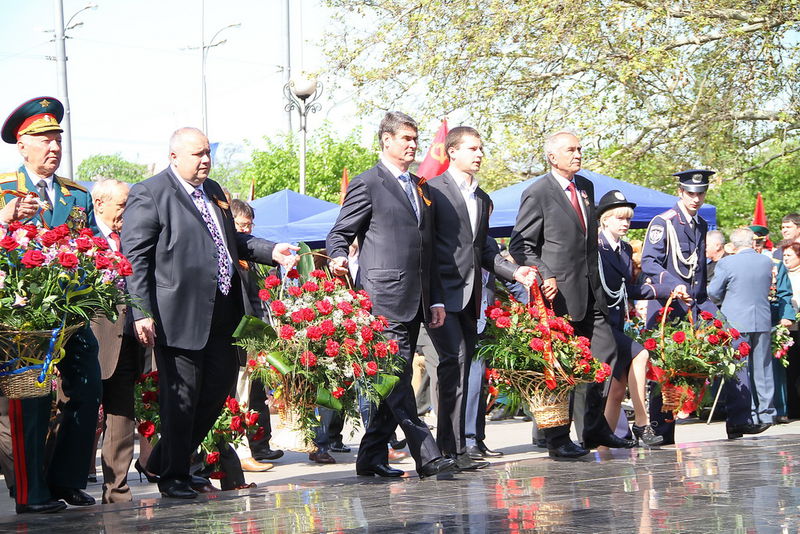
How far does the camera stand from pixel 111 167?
299 ft

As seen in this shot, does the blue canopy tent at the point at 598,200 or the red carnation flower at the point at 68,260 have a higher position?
the blue canopy tent at the point at 598,200

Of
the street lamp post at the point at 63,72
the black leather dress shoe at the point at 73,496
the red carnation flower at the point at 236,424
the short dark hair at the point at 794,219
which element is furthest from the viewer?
the street lamp post at the point at 63,72

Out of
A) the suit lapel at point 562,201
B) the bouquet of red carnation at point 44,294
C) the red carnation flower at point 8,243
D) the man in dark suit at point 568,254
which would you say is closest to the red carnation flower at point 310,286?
the bouquet of red carnation at point 44,294

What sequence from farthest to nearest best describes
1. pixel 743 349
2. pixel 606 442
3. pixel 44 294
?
1. pixel 743 349
2. pixel 606 442
3. pixel 44 294

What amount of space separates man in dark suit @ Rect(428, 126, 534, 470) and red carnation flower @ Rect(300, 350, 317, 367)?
1321 mm

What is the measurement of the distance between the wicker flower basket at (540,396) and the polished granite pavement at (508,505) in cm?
35

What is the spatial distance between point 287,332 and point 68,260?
1.40 meters

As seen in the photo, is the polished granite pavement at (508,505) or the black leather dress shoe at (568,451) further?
the black leather dress shoe at (568,451)

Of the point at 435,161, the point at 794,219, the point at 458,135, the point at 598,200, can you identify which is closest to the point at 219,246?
the point at 458,135

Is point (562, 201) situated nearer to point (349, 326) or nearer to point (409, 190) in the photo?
point (409, 190)

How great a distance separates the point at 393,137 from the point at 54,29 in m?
19.9

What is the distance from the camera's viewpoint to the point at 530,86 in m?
18.8

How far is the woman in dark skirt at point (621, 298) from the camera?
9.23 m

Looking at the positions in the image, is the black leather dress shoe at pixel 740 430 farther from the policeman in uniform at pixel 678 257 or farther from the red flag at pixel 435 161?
the red flag at pixel 435 161
